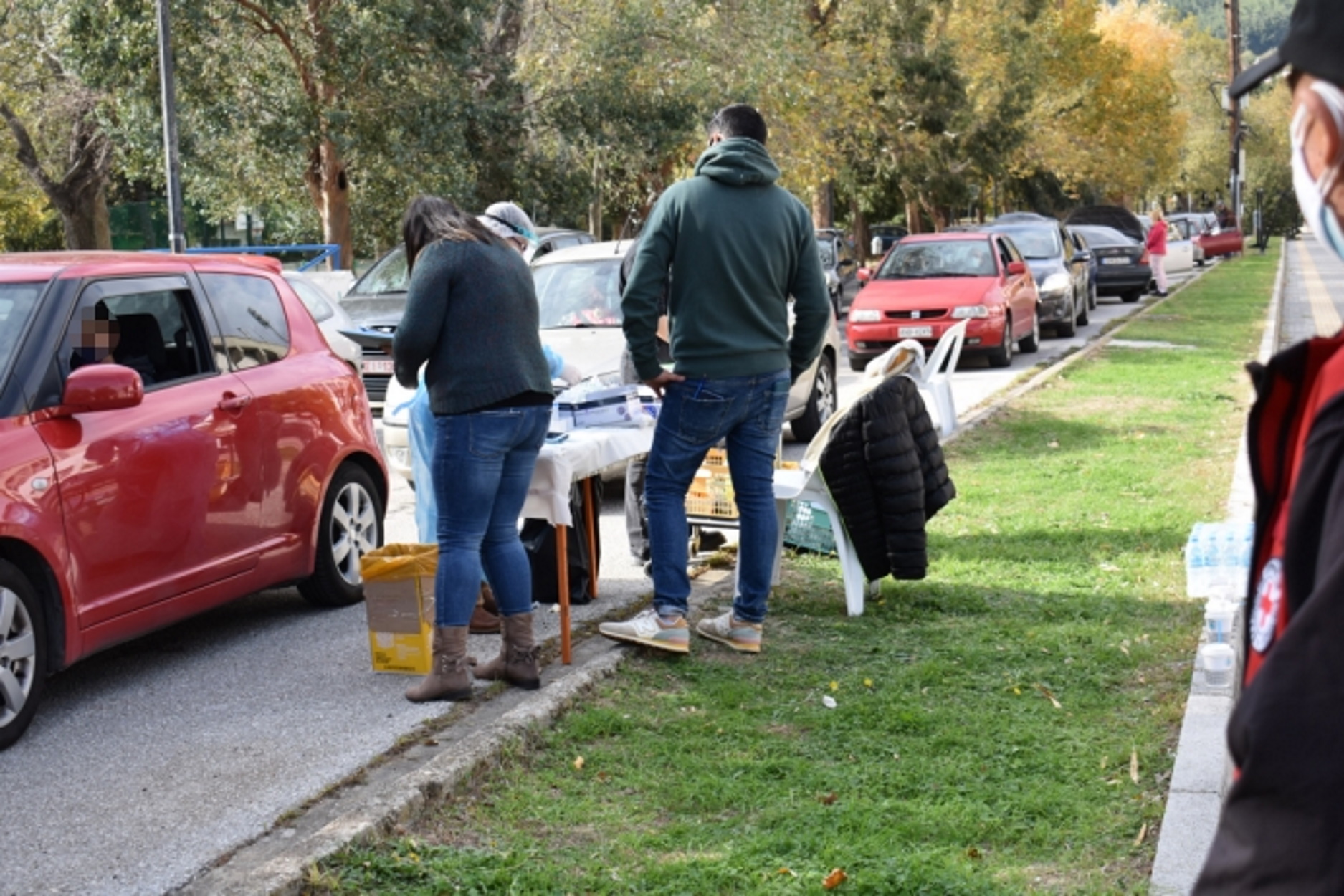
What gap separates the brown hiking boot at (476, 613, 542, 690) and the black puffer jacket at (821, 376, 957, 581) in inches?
65.4

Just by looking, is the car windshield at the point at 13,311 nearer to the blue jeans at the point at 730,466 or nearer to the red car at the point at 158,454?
the red car at the point at 158,454

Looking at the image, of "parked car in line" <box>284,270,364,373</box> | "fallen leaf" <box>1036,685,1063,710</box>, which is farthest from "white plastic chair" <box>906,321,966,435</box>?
"parked car in line" <box>284,270,364,373</box>

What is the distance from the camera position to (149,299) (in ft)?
21.3

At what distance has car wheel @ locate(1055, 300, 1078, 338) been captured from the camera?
23266 millimetres

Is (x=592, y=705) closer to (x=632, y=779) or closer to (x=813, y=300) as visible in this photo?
(x=632, y=779)

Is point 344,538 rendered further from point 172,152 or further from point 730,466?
point 172,152

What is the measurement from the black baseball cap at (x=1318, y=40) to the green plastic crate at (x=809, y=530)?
21.5ft

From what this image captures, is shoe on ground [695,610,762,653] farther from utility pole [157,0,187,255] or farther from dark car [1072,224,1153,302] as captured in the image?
dark car [1072,224,1153,302]

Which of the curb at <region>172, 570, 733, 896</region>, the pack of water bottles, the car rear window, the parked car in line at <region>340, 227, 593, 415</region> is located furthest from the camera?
the parked car in line at <region>340, 227, 593, 415</region>

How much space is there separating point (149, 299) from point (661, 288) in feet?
7.08

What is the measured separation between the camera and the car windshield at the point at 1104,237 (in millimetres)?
32344

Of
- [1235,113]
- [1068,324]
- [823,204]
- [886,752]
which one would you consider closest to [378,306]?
[886,752]

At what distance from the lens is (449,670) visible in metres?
5.70

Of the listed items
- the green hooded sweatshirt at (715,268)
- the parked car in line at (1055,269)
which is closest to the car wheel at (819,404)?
the green hooded sweatshirt at (715,268)
